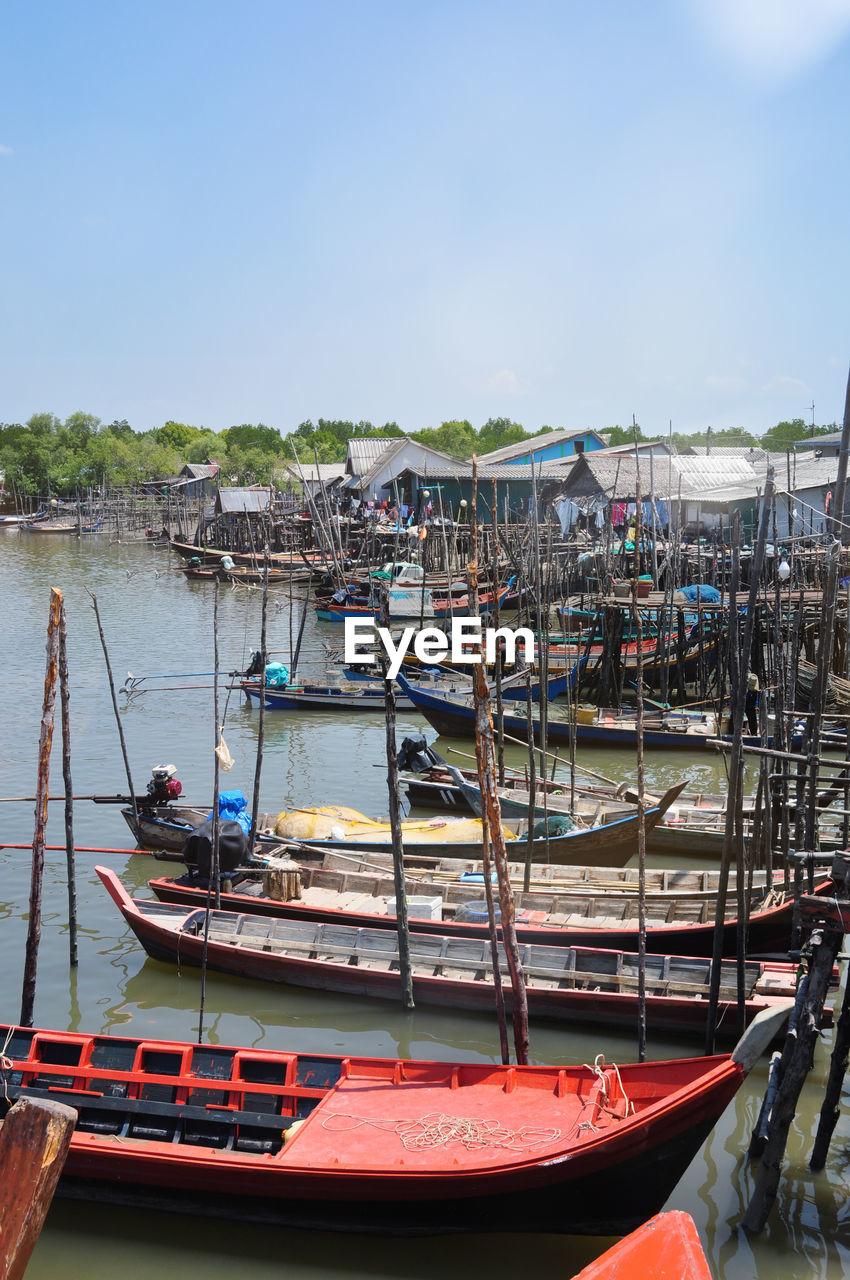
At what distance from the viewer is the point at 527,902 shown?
10.4 metres

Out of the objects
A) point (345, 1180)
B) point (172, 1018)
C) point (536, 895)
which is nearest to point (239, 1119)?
point (345, 1180)

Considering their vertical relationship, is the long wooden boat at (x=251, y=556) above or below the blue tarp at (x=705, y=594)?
above

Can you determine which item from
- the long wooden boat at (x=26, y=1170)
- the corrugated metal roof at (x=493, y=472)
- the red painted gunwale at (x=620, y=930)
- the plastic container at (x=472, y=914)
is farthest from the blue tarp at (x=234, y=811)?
the corrugated metal roof at (x=493, y=472)

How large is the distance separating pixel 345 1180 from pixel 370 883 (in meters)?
4.97

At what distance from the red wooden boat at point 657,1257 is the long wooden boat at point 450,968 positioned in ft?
14.9

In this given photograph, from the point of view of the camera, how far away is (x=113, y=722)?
20.4 m

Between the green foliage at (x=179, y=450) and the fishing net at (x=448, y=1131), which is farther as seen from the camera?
the green foliage at (x=179, y=450)

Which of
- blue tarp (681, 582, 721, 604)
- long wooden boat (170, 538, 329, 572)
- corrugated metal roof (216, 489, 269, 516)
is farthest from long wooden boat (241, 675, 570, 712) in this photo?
corrugated metal roof (216, 489, 269, 516)

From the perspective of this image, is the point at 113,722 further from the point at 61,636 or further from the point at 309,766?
the point at 61,636

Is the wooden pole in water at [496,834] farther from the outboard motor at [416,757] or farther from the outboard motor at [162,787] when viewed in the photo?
the outboard motor at [416,757]

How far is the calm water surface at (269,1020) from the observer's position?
6.32 m

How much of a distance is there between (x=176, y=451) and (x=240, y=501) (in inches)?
1865

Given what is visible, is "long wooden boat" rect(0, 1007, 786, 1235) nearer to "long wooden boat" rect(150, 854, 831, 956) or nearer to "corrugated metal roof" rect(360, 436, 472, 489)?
"long wooden boat" rect(150, 854, 831, 956)

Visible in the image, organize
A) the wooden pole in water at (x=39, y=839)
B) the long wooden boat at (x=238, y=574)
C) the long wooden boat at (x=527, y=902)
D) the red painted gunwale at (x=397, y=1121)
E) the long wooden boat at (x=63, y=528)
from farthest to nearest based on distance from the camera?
the long wooden boat at (x=63, y=528) → the long wooden boat at (x=238, y=574) → the long wooden boat at (x=527, y=902) → the wooden pole in water at (x=39, y=839) → the red painted gunwale at (x=397, y=1121)
